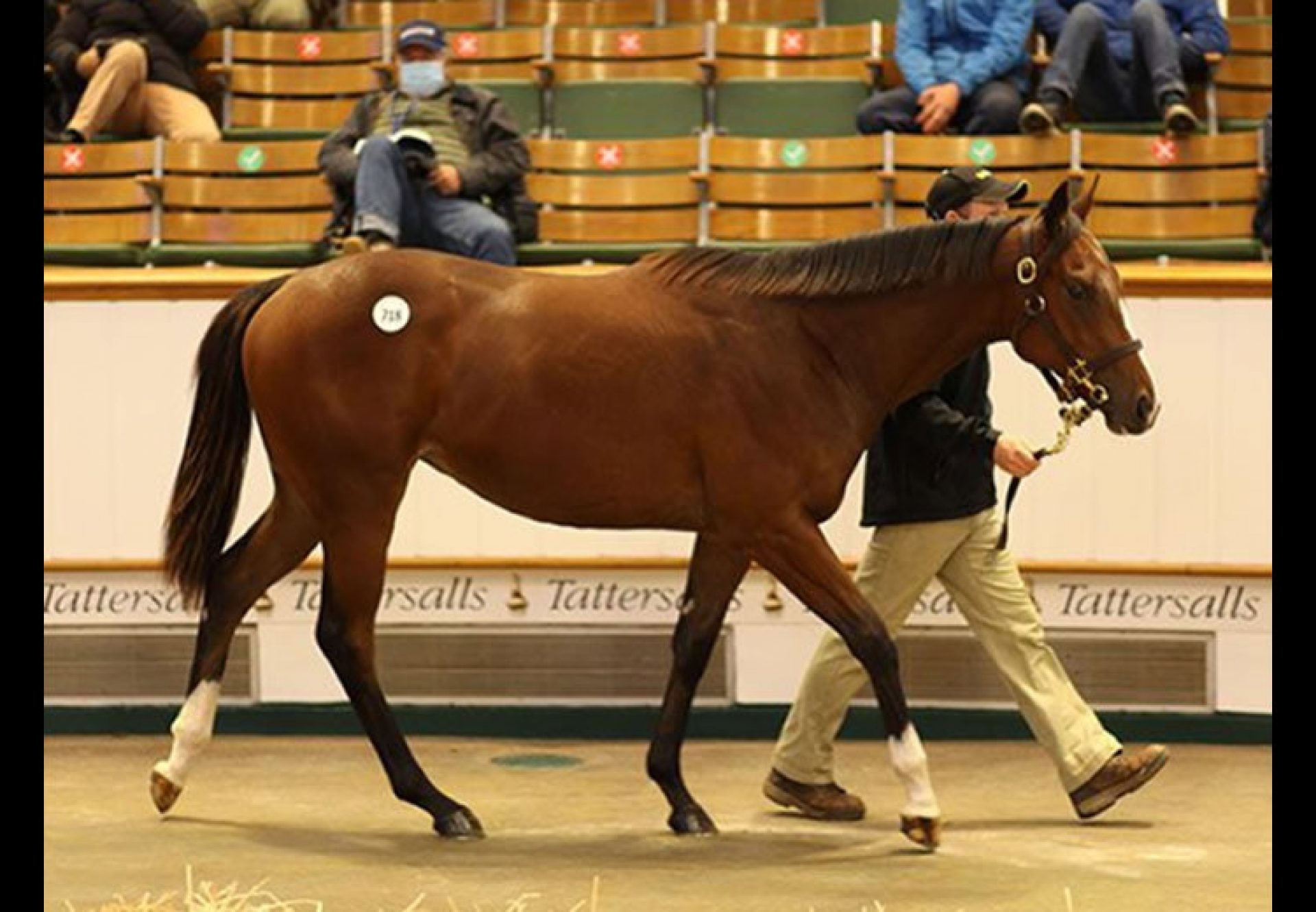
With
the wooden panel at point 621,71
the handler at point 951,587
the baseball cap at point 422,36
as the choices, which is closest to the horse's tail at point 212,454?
the handler at point 951,587

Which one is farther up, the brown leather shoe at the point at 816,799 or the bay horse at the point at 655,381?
the bay horse at the point at 655,381

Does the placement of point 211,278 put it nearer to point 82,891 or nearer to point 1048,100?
point 82,891

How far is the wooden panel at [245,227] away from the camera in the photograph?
988 centimetres

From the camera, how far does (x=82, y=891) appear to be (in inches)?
213

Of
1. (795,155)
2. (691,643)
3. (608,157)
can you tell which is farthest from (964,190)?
(608,157)

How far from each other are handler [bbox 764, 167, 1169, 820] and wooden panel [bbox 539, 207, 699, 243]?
10.7 feet

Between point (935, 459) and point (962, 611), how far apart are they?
50cm

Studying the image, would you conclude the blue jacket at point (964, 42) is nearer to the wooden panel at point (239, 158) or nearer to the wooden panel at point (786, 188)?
the wooden panel at point (786, 188)

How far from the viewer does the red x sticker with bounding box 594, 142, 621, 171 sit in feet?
33.2

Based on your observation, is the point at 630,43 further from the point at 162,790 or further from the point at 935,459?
the point at 162,790

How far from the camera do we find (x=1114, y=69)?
10.3 metres

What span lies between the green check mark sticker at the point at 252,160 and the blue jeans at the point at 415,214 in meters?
1.32

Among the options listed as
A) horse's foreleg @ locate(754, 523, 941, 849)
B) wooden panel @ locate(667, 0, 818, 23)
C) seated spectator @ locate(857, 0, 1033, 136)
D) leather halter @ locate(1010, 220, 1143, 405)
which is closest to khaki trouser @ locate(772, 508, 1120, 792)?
horse's foreleg @ locate(754, 523, 941, 849)

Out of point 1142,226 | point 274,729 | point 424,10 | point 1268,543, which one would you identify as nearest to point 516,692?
point 274,729
